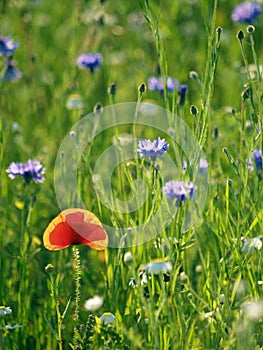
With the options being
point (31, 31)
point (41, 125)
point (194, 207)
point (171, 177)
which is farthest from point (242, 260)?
point (31, 31)

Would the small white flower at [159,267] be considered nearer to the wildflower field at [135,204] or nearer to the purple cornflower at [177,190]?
the wildflower field at [135,204]

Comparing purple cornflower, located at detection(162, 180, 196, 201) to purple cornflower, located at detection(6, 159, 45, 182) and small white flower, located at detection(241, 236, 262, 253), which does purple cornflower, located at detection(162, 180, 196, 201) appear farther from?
purple cornflower, located at detection(6, 159, 45, 182)

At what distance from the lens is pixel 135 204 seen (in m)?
1.73

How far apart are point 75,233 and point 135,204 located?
0.32 metres

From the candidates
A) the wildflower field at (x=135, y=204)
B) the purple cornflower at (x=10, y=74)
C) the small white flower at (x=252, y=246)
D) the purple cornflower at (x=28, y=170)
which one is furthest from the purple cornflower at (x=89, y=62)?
the small white flower at (x=252, y=246)

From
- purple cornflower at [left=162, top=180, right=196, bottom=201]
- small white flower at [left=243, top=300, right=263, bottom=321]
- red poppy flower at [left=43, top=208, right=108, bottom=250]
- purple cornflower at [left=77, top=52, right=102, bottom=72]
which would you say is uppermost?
purple cornflower at [left=77, top=52, right=102, bottom=72]

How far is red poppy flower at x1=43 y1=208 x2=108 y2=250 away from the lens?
4.71 ft

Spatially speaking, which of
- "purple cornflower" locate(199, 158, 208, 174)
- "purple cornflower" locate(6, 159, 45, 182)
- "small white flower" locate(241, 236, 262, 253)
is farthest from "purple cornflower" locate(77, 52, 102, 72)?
"small white flower" locate(241, 236, 262, 253)

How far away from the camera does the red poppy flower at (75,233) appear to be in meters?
1.44

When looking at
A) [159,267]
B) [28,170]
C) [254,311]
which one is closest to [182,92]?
[28,170]

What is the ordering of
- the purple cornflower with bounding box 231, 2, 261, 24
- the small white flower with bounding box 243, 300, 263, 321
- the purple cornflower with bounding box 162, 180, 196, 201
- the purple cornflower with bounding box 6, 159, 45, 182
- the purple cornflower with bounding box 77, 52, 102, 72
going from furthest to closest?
the purple cornflower with bounding box 231, 2, 261, 24, the purple cornflower with bounding box 77, 52, 102, 72, the purple cornflower with bounding box 6, 159, 45, 182, the purple cornflower with bounding box 162, 180, 196, 201, the small white flower with bounding box 243, 300, 263, 321

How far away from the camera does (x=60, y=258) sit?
5.95 ft

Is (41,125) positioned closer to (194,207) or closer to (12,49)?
(12,49)

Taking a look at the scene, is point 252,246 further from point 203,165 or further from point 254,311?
point 203,165
